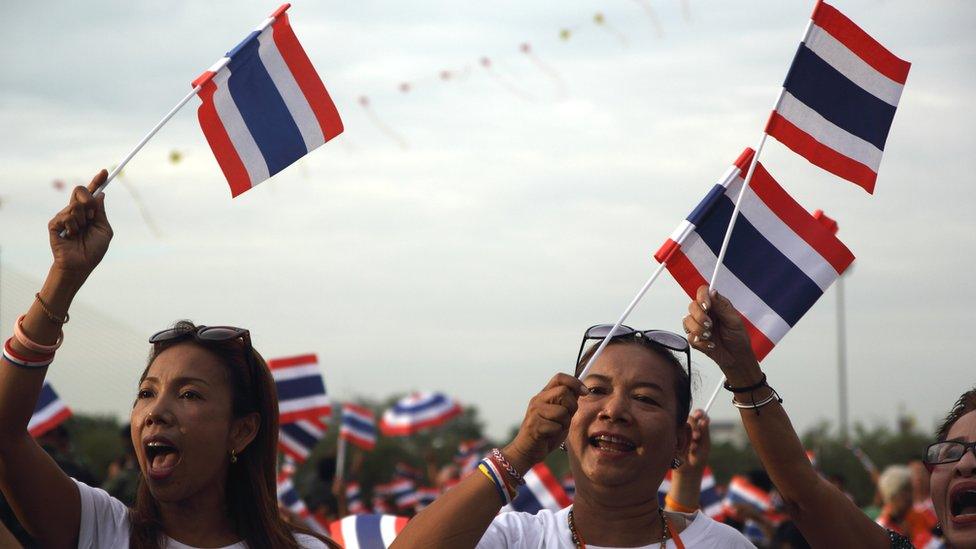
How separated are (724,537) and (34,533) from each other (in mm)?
2056

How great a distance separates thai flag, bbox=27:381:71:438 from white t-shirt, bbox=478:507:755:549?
18.9ft

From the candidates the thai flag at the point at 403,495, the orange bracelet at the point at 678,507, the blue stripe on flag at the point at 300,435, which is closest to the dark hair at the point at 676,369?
the orange bracelet at the point at 678,507

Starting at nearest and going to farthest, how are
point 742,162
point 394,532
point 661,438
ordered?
point 661,438
point 742,162
point 394,532

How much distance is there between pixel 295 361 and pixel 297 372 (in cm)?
10

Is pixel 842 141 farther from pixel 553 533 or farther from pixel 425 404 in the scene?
pixel 425 404

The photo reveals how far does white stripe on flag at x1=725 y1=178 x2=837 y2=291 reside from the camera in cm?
426

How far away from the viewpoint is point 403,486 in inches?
Answer: 813

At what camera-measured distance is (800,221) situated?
430cm

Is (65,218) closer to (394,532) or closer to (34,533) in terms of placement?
(34,533)

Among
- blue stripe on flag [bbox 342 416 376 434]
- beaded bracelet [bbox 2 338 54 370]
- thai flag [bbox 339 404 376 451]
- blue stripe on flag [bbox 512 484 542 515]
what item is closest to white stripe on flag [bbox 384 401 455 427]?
thai flag [bbox 339 404 376 451]

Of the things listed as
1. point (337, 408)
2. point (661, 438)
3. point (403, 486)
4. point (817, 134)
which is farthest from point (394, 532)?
point (337, 408)

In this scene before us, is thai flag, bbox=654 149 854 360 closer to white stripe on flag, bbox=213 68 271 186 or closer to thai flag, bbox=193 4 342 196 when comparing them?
thai flag, bbox=193 4 342 196

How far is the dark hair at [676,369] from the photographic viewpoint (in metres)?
3.84

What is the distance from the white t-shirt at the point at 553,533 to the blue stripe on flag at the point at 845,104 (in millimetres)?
1574
